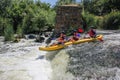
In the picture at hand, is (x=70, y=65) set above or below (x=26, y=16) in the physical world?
above

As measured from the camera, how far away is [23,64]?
15281 mm

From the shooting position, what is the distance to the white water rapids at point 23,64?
41.9 feet

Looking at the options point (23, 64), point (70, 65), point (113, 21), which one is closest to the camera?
point (70, 65)

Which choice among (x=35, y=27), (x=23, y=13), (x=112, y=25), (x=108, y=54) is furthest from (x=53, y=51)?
(x=23, y=13)

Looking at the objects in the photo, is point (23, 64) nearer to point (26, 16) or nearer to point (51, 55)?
point (51, 55)

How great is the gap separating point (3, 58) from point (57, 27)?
8768 mm

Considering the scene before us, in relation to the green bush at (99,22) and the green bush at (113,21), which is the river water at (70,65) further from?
the green bush at (99,22)

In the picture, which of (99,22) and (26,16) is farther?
(26,16)

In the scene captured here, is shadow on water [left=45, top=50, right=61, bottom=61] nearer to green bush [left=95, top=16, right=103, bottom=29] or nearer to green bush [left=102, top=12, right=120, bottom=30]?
green bush [left=102, top=12, right=120, bottom=30]

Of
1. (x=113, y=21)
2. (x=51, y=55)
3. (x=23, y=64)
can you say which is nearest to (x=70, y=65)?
(x=23, y=64)

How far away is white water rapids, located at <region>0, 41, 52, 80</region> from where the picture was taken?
41.9 feet

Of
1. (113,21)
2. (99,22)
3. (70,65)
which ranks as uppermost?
(70,65)

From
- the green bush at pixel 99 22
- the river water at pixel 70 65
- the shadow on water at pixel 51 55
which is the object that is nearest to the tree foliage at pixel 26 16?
the green bush at pixel 99 22

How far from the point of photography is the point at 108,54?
41.7 feet
